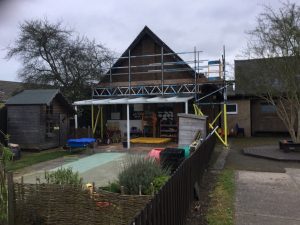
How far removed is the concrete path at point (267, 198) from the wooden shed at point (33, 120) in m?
10.7

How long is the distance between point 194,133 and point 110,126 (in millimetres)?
9475

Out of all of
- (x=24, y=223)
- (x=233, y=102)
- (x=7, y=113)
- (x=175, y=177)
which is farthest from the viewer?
(x=233, y=102)

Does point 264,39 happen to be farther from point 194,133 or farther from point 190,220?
point 190,220

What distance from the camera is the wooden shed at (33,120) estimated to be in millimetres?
18469

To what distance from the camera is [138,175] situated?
23.3ft

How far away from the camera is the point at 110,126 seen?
2422 cm

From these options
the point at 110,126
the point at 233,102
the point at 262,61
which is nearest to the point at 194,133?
the point at 262,61

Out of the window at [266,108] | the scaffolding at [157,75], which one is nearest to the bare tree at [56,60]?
the scaffolding at [157,75]

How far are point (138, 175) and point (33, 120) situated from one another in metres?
12.7

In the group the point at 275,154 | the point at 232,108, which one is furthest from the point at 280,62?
the point at 232,108

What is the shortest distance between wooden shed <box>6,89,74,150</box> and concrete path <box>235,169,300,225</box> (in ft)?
35.0

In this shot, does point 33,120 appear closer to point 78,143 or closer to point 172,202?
point 78,143

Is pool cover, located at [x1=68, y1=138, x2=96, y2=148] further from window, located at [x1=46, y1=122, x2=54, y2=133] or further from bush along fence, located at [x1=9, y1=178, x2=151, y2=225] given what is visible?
bush along fence, located at [x1=9, y1=178, x2=151, y2=225]

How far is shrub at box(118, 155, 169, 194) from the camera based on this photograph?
6906mm
